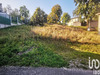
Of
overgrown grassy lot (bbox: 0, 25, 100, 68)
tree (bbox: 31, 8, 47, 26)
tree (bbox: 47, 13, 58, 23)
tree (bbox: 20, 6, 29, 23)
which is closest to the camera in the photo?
overgrown grassy lot (bbox: 0, 25, 100, 68)

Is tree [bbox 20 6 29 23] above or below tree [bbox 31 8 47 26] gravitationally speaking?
above

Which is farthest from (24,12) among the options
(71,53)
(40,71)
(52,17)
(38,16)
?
(40,71)

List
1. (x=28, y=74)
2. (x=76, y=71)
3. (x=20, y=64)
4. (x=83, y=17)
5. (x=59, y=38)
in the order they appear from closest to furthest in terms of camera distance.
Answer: (x=28, y=74), (x=76, y=71), (x=20, y=64), (x=59, y=38), (x=83, y=17)

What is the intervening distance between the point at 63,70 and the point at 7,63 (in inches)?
99.4

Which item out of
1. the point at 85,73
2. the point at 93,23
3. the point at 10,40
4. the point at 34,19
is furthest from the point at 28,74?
the point at 93,23

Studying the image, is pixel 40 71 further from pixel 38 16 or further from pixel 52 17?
pixel 52 17

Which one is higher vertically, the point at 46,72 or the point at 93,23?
the point at 93,23

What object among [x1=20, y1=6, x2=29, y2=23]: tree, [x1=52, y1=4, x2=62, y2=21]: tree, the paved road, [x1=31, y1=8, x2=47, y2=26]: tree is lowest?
the paved road

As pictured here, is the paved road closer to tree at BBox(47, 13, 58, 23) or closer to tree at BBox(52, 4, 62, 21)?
tree at BBox(52, 4, 62, 21)

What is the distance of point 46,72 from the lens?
2428mm

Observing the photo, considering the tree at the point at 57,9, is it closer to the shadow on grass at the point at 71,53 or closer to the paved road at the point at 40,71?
the shadow on grass at the point at 71,53

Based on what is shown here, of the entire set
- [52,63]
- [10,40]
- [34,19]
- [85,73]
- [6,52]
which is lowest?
[85,73]

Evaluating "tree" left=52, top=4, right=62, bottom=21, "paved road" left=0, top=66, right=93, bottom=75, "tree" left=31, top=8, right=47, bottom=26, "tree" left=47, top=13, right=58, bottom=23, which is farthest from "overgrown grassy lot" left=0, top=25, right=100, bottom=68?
"tree" left=47, top=13, right=58, bottom=23

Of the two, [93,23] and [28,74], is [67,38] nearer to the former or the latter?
[28,74]
